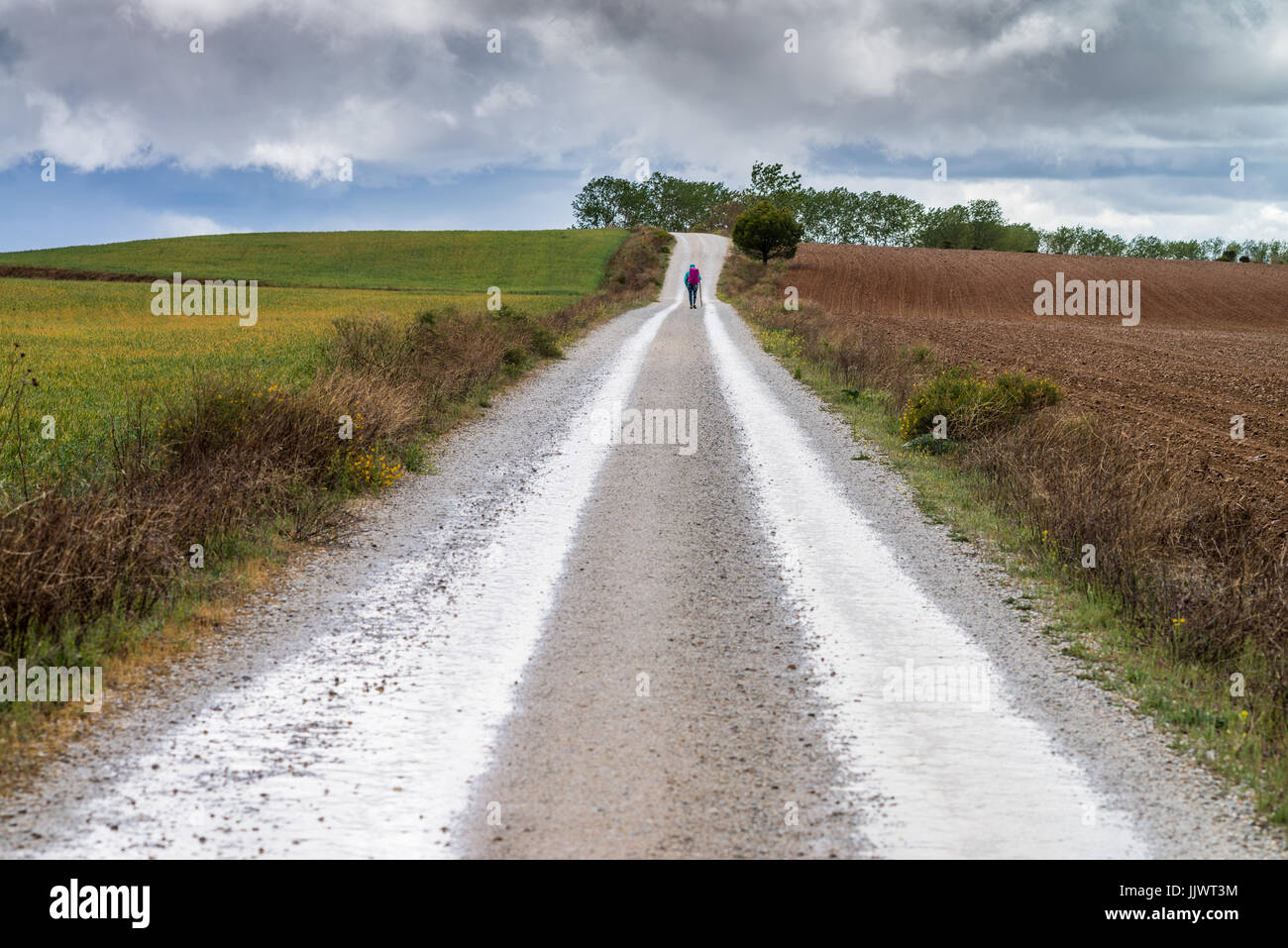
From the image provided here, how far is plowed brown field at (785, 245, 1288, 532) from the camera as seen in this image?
14680 mm

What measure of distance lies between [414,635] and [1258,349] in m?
39.8

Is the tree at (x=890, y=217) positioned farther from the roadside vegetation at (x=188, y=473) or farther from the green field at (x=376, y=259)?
the roadside vegetation at (x=188, y=473)

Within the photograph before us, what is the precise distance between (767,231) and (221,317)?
4660 centimetres

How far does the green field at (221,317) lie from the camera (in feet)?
45.0

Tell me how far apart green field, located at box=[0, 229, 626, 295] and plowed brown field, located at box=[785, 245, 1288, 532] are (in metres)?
20.2

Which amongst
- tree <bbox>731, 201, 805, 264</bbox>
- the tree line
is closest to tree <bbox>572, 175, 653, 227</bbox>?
the tree line

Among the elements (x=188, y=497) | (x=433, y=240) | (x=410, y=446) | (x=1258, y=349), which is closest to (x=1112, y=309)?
(x=1258, y=349)

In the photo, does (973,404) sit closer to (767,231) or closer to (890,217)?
(767,231)

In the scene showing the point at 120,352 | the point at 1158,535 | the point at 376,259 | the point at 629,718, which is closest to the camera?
the point at 629,718

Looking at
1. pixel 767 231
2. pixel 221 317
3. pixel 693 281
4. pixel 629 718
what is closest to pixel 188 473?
pixel 629 718

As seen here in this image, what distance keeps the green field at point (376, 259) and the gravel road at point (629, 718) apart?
58.6 meters

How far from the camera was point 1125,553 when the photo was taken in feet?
25.0

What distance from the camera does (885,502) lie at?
10680mm

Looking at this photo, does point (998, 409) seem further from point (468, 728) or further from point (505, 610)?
point (468, 728)
